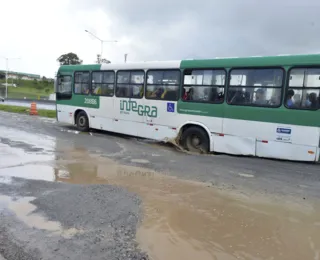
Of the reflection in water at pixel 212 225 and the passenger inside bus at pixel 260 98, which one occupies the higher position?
the passenger inside bus at pixel 260 98

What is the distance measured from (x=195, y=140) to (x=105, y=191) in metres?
5.25

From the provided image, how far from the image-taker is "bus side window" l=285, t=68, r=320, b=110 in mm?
8148

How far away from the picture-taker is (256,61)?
8.97m

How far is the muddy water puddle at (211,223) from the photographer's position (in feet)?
12.3

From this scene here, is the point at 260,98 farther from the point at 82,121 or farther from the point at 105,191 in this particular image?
the point at 82,121

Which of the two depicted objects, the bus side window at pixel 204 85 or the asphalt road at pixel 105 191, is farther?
the bus side window at pixel 204 85

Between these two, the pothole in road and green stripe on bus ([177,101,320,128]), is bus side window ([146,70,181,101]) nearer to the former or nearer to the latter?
green stripe on bus ([177,101,320,128])

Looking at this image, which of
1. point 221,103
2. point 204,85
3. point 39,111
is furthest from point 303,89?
point 39,111

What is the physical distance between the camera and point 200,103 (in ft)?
33.0

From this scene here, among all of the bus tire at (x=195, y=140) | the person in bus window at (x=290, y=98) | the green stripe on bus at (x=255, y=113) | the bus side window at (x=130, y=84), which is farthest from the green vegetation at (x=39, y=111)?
the person in bus window at (x=290, y=98)

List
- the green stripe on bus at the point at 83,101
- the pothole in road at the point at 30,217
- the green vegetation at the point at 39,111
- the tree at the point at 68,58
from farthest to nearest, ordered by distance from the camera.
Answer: the tree at the point at 68,58 < the green vegetation at the point at 39,111 < the green stripe on bus at the point at 83,101 < the pothole in road at the point at 30,217

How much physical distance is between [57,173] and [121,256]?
3.97m

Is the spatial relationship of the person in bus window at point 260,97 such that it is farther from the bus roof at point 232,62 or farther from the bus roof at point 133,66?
the bus roof at point 133,66

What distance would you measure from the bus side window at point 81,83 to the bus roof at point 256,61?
514 cm
